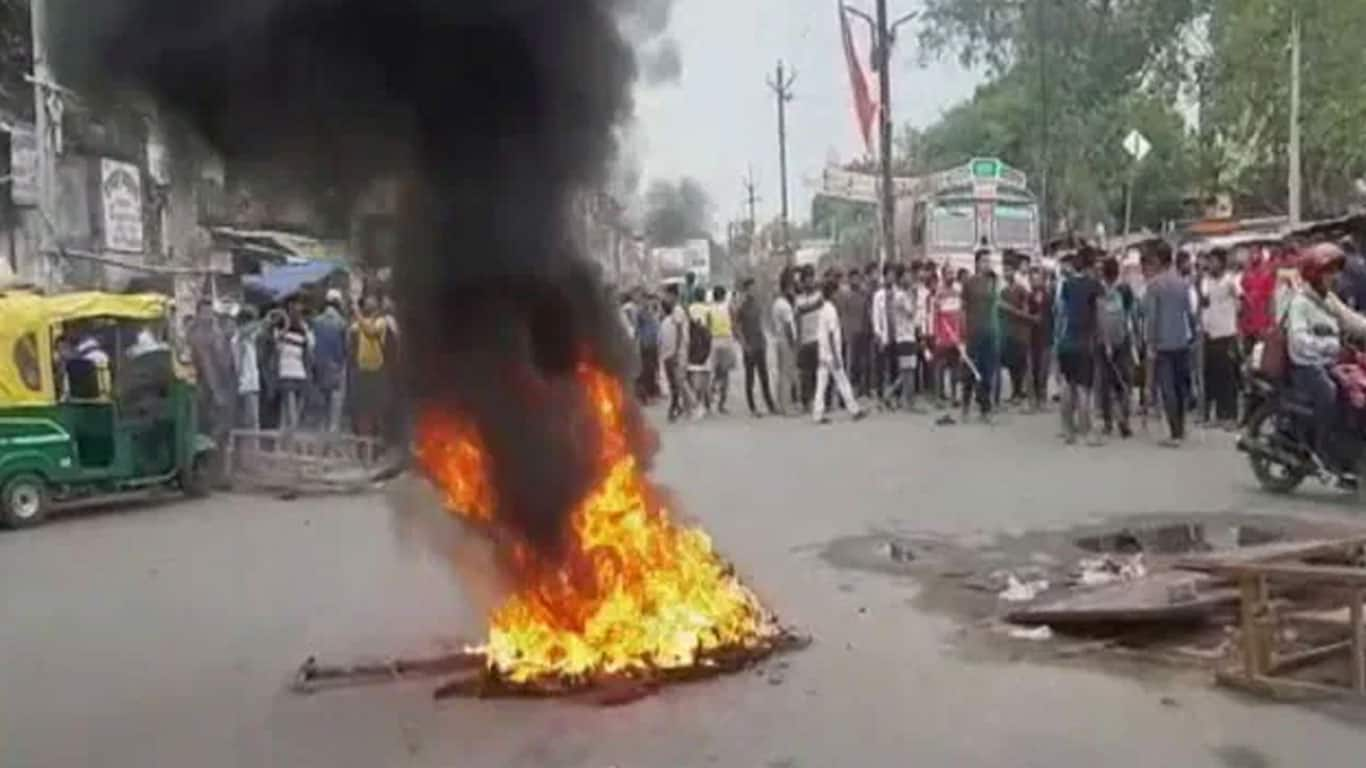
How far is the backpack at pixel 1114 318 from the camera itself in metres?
13.6

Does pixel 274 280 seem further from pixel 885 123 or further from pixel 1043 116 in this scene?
pixel 1043 116

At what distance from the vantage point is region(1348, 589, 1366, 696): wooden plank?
554 cm

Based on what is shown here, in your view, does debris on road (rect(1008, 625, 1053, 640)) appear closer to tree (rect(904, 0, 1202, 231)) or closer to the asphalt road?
the asphalt road

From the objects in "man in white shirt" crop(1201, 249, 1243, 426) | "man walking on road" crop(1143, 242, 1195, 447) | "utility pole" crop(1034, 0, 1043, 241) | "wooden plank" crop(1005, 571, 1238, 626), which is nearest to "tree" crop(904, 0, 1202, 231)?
"utility pole" crop(1034, 0, 1043, 241)

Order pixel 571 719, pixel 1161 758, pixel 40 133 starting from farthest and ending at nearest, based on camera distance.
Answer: pixel 40 133 < pixel 571 719 < pixel 1161 758

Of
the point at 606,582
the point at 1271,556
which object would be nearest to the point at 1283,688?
the point at 1271,556

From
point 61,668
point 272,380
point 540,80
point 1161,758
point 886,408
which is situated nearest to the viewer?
point 1161,758

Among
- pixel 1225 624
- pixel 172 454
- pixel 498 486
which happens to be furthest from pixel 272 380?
pixel 1225 624

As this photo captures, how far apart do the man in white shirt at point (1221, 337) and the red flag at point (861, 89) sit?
513 inches

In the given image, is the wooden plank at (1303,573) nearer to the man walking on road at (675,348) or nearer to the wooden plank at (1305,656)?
the wooden plank at (1305,656)

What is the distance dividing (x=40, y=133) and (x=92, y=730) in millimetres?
9258

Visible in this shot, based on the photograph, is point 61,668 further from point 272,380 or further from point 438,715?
point 272,380

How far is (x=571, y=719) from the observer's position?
572cm

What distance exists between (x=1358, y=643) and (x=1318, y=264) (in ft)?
17.4
